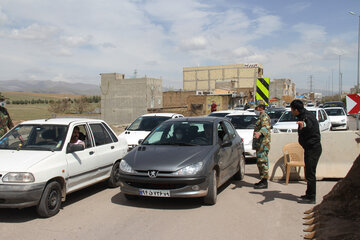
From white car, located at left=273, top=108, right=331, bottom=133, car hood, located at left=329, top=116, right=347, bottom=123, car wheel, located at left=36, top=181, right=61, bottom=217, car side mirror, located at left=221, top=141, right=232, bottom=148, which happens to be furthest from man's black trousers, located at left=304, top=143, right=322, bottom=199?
car hood, located at left=329, top=116, right=347, bottom=123

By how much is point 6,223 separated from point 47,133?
74.5 inches

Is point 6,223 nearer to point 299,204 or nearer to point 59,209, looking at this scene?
point 59,209

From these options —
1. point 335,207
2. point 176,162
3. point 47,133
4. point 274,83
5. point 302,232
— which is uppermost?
point 274,83

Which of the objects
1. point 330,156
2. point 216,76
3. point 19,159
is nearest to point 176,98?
point 216,76

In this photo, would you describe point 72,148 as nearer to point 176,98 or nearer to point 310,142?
point 310,142

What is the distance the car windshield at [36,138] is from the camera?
654cm

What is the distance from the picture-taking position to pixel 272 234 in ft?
16.8

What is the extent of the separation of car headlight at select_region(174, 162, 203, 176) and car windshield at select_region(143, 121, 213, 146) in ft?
3.02

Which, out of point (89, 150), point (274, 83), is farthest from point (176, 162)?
point (274, 83)

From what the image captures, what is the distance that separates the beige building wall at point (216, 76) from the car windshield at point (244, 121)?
90.3m

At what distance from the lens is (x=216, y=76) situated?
109438 mm

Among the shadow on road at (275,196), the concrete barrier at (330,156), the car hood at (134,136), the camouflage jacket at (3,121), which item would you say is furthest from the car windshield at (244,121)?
the camouflage jacket at (3,121)

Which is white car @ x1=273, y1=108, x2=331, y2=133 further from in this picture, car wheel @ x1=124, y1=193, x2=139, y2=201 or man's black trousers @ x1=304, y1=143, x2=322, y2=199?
car wheel @ x1=124, y1=193, x2=139, y2=201

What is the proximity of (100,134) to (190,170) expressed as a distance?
262 centimetres
